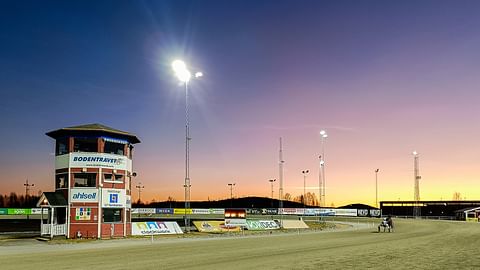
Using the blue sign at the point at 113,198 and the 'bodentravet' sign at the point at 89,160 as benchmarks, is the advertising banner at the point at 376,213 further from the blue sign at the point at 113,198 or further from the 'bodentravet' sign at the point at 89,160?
the 'bodentravet' sign at the point at 89,160

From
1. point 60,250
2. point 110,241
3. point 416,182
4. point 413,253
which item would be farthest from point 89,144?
point 416,182

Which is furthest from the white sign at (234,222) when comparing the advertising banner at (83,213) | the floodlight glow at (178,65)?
the floodlight glow at (178,65)

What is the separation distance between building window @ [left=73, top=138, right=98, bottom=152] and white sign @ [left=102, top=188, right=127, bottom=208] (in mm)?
4403

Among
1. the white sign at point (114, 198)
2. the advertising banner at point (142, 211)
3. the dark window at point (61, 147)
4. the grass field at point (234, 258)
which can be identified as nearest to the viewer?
the grass field at point (234, 258)

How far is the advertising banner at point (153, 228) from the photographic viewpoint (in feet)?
167

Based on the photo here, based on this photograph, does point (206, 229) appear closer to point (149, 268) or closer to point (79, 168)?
point (79, 168)

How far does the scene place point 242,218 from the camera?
61.4 meters

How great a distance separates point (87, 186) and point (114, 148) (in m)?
4.82

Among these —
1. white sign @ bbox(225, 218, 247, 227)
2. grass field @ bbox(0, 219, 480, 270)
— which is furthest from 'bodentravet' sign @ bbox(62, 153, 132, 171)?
white sign @ bbox(225, 218, 247, 227)

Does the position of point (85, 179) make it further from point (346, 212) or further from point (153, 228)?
point (346, 212)

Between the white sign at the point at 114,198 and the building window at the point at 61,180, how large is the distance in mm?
3852

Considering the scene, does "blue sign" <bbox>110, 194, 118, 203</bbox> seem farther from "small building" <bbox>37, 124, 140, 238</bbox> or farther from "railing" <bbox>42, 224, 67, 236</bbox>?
"railing" <bbox>42, 224, 67, 236</bbox>

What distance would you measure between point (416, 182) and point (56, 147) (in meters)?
97.9

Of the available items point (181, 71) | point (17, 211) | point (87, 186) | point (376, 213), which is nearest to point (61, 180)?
point (87, 186)
